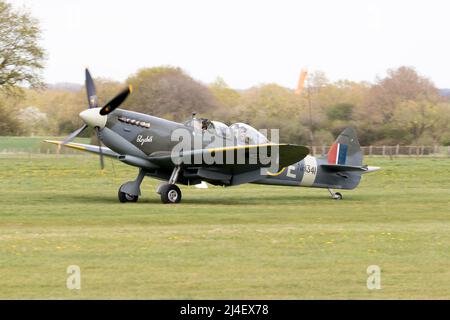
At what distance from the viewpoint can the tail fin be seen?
78.2 feet

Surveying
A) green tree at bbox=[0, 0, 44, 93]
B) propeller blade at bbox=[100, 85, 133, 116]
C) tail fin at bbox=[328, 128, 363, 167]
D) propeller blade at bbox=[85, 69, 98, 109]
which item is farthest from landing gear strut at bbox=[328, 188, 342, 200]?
green tree at bbox=[0, 0, 44, 93]

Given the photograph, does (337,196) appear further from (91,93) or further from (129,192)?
(91,93)

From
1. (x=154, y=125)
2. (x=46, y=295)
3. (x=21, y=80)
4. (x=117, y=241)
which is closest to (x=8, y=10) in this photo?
(x=21, y=80)

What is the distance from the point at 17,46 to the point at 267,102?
52.9 ft

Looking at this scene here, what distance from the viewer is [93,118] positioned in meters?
20.5

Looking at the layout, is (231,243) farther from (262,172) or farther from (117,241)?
(262,172)

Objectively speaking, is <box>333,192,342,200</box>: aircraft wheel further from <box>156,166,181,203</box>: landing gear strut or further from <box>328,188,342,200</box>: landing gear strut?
<box>156,166,181,203</box>: landing gear strut

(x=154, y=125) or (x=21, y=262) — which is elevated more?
(x=154, y=125)

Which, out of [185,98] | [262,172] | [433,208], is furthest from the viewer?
[185,98]

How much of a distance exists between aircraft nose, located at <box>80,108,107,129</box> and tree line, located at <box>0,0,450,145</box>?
1705 centimetres

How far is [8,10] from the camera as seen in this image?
49156 millimetres

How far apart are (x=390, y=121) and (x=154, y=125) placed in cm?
2805

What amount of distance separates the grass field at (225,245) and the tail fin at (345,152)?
1.14 m

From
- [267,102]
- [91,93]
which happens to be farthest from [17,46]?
[91,93]
